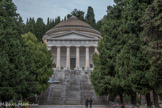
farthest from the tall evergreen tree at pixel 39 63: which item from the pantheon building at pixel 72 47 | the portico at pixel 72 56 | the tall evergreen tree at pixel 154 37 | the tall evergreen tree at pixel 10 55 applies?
the portico at pixel 72 56

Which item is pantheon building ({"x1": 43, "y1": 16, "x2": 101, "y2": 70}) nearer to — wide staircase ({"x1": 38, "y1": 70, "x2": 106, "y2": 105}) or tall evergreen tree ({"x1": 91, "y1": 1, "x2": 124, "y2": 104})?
wide staircase ({"x1": 38, "y1": 70, "x2": 106, "y2": 105})

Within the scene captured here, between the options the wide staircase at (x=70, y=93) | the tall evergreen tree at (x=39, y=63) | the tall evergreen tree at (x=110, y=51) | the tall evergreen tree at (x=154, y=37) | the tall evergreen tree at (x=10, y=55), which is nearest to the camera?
the tall evergreen tree at (x=154, y=37)

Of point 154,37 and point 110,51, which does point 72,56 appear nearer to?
point 110,51

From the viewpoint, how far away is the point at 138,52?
1209 centimetres

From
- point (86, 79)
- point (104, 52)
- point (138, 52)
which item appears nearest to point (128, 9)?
point (138, 52)

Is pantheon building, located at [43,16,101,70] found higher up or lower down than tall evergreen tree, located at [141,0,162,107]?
higher up

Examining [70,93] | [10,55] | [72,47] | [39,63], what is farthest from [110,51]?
[72,47]

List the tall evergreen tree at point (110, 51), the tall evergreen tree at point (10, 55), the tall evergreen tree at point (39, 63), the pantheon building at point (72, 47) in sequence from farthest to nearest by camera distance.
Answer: the pantheon building at point (72, 47)
the tall evergreen tree at point (39, 63)
the tall evergreen tree at point (110, 51)
the tall evergreen tree at point (10, 55)

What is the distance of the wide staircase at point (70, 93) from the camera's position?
2492 centimetres

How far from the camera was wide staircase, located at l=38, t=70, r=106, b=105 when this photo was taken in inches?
981

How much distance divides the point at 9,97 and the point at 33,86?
13.1ft

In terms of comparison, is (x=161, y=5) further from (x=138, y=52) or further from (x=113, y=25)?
(x=113, y=25)

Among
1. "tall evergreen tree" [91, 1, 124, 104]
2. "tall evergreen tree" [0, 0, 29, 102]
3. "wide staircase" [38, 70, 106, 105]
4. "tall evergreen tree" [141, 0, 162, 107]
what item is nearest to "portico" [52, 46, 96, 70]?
"wide staircase" [38, 70, 106, 105]

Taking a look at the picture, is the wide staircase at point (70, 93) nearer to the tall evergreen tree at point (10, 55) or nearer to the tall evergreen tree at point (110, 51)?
the tall evergreen tree at point (110, 51)
